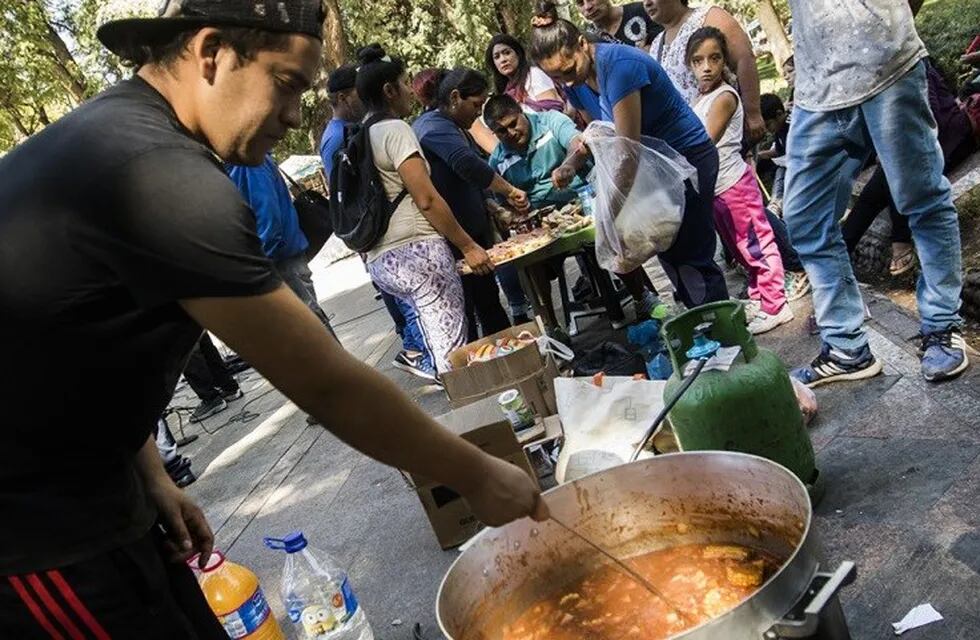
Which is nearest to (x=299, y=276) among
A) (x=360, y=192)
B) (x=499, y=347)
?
(x=360, y=192)

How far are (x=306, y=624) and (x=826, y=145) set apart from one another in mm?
2880

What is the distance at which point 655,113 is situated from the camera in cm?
406

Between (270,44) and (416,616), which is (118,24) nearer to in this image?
(270,44)

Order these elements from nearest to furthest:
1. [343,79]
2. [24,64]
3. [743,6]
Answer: [343,79] → [24,64] → [743,6]

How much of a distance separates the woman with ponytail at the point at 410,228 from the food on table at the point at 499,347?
7.8 inches

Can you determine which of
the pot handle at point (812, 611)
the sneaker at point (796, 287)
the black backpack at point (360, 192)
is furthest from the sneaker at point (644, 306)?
the pot handle at point (812, 611)

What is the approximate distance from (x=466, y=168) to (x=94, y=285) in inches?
→ 156

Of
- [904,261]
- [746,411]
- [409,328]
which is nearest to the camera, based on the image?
[746,411]

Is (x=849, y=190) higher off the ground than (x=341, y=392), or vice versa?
(x=341, y=392)

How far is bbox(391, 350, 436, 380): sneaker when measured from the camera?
20.6ft

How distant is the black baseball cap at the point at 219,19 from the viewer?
1317 mm

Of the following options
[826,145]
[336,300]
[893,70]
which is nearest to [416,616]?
[826,145]

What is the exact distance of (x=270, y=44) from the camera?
1.37 metres

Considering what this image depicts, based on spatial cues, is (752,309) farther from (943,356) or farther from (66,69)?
(66,69)
